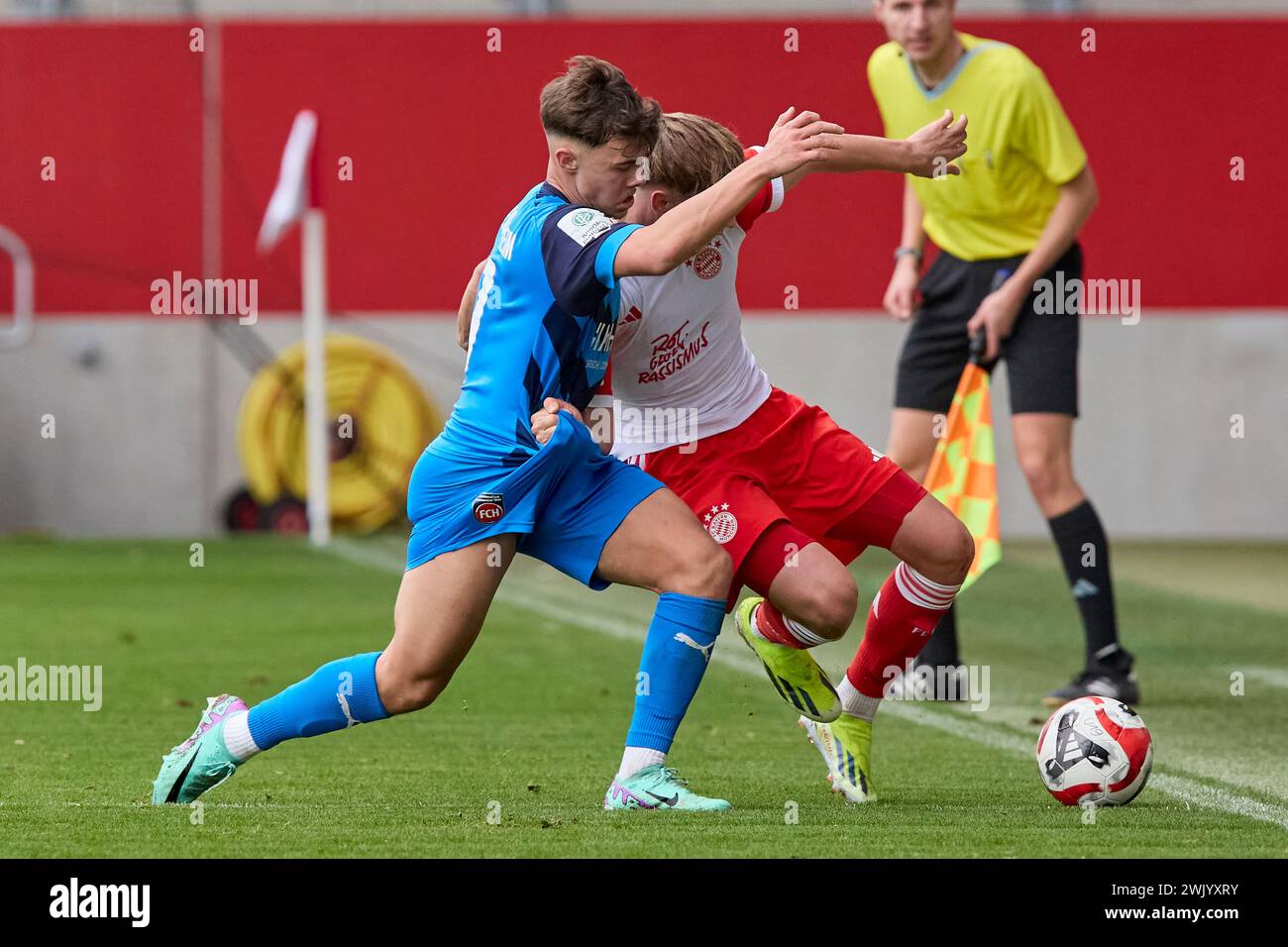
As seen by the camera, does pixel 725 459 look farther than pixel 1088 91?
No

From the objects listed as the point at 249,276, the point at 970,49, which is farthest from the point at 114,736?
the point at 249,276

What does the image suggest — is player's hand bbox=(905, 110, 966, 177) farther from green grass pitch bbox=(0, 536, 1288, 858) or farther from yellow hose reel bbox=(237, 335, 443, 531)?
yellow hose reel bbox=(237, 335, 443, 531)

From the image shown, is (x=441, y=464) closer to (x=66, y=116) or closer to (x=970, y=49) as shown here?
(x=970, y=49)

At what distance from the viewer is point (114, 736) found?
Result: 18.4 feet

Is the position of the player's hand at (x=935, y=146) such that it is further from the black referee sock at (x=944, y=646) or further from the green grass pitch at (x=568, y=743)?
the black referee sock at (x=944, y=646)

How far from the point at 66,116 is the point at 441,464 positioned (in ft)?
41.9

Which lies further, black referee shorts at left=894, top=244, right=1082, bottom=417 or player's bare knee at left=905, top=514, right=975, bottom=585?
black referee shorts at left=894, top=244, right=1082, bottom=417

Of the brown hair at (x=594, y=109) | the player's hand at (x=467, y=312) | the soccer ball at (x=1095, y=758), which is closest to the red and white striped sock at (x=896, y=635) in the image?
the soccer ball at (x=1095, y=758)

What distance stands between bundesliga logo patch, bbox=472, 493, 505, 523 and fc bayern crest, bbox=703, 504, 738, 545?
1.84 ft

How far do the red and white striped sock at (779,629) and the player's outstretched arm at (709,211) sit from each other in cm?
112

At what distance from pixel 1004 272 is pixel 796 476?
2123mm

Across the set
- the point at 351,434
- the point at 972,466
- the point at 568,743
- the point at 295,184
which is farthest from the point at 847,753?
the point at 351,434

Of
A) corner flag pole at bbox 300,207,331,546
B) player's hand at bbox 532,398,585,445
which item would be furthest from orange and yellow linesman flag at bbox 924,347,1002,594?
corner flag pole at bbox 300,207,331,546

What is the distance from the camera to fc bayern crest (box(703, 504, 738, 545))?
14.8 feet
